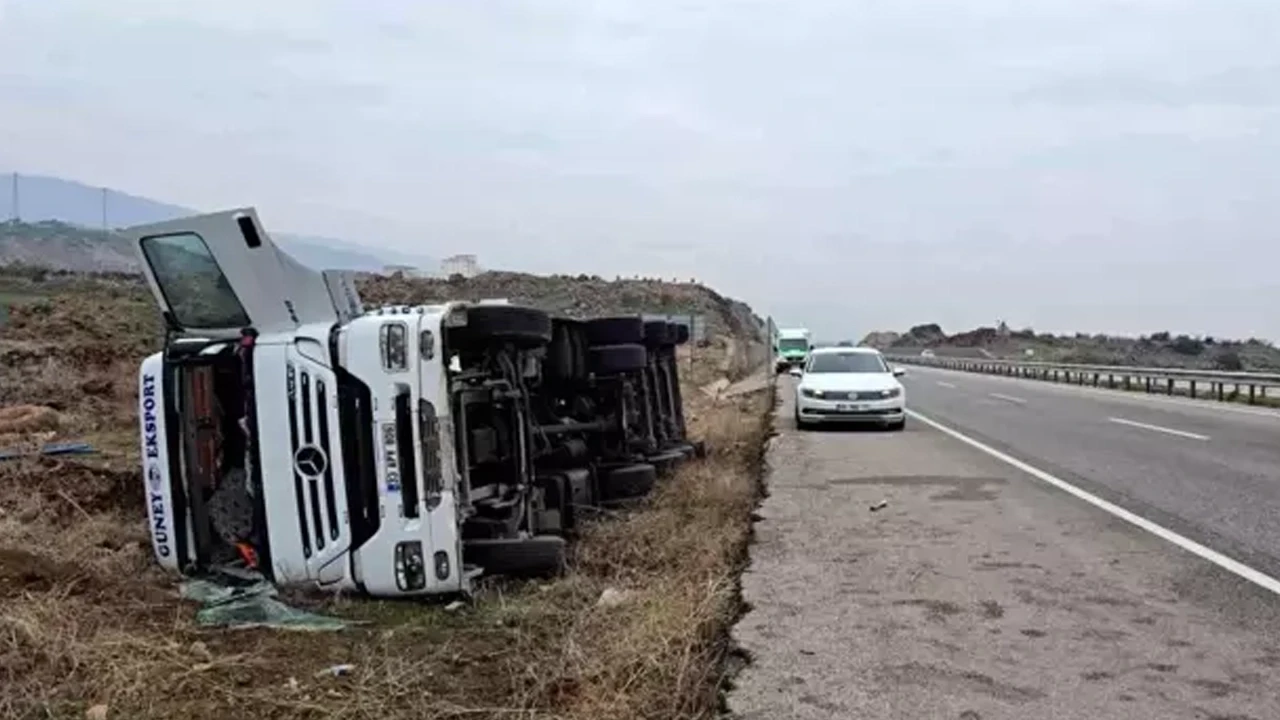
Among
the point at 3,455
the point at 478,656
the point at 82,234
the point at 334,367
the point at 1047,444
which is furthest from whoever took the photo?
the point at 82,234

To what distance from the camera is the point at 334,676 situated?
554 centimetres

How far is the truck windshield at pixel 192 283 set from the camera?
7613 mm

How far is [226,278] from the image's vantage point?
Result: 24.9ft

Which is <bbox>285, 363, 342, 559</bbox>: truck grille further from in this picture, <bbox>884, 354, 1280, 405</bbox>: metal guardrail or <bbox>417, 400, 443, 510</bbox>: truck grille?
<bbox>884, 354, 1280, 405</bbox>: metal guardrail

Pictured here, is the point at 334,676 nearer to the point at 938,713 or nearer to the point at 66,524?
the point at 938,713

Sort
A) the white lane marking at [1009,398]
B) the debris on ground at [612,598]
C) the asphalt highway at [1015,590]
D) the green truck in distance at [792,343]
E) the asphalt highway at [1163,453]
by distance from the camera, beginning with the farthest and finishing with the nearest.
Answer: the green truck in distance at [792,343] < the white lane marking at [1009,398] < the asphalt highway at [1163,453] < the debris on ground at [612,598] < the asphalt highway at [1015,590]


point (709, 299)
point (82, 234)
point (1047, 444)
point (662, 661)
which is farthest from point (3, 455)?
point (709, 299)

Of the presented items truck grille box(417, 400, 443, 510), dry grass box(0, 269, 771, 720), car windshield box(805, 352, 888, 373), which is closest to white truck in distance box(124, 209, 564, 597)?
truck grille box(417, 400, 443, 510)

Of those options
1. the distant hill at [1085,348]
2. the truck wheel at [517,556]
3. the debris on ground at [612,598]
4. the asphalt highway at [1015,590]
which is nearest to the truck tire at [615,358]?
the asphalt highway at [1015,590]

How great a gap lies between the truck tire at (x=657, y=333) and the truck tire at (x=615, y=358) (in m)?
1.57

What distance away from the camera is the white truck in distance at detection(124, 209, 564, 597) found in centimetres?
695

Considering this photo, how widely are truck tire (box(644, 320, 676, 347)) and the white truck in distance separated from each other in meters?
4.18

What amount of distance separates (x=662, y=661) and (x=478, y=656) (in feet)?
3.76

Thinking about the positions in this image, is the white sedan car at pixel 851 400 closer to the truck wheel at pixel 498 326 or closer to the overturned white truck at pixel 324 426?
the overturned white truck at pixel 324 426
